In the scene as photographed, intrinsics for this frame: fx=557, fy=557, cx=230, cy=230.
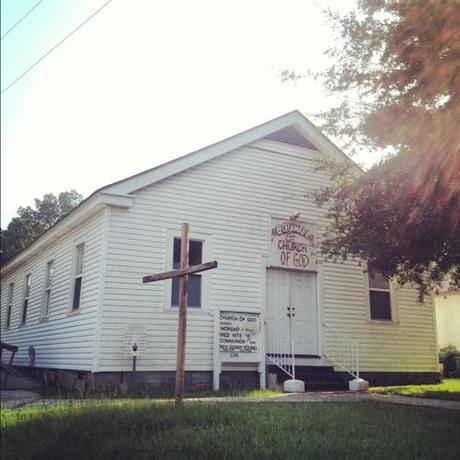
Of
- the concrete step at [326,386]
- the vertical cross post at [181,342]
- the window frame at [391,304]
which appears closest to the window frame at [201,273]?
the concrete step at [326,386]

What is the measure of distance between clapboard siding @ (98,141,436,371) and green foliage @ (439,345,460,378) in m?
7.29

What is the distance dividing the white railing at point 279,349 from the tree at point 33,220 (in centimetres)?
3040

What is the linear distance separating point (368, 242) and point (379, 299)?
21.1 ft

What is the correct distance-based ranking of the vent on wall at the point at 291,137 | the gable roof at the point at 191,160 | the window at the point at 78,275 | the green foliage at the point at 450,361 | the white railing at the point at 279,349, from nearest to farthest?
the gable roof at the point at 191,160
the white railing at the point at 279,349
the window at the point at 78,275
the vent on wall at the point at 291,137
the green foliage at the point at 450,361

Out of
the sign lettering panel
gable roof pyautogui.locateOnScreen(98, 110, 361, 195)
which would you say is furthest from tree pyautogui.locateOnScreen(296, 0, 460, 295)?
the sign lettering panel

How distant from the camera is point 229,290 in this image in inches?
543

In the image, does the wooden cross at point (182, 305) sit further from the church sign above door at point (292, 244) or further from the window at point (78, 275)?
the window at point (78, 275)

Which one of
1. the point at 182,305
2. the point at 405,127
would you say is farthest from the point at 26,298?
the point at 405,127

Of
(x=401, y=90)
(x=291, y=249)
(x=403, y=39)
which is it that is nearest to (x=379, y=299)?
(x=291, y=249)

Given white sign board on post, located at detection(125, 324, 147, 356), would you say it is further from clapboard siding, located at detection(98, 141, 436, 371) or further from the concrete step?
the concrete step

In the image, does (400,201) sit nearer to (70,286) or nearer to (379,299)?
(379,299)

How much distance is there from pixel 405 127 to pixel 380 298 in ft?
26.5

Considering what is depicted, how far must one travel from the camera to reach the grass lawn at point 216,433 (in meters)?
5.46

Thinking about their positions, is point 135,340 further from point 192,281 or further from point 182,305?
point 182,305
